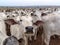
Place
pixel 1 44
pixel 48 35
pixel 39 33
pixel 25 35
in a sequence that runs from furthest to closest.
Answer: pixel 39 33, pixel 48 35, pixel 25 35, pixel 1 44

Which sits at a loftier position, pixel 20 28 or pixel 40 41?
pixel 20 28

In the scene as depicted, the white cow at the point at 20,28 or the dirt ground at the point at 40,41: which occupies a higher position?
the white cow at the point at 20,28

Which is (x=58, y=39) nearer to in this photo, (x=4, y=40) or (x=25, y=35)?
(x=25, y=35)

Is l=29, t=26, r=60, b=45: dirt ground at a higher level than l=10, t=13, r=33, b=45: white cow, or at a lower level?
lower

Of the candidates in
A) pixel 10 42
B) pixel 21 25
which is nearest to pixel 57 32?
pixel 21 25

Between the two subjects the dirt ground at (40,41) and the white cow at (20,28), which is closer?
the white cow at (20,28)

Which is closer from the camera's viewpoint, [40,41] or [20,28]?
[20,28]

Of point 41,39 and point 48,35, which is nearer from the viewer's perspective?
point 48,35

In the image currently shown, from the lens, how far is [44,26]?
Answer: 17.8 ft

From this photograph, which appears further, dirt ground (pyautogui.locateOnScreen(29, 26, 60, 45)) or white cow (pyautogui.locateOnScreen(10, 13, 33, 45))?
dirt ground (pyautogui.locateOnScreen(29, 26, 60, 45))

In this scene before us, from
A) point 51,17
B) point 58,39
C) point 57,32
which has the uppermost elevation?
point 51,17

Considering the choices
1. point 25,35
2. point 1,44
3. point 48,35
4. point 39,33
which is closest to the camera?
Result: point 1,44

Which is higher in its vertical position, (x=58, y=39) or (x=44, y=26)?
(x=44, y=26)

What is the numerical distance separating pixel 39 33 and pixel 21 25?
104 centimetres
